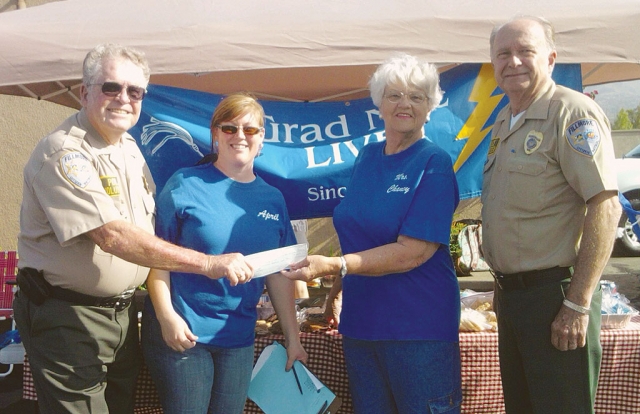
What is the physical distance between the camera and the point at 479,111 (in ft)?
11.5

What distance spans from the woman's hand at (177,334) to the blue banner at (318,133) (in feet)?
4.64

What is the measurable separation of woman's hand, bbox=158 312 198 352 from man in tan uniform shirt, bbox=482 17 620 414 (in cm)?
122

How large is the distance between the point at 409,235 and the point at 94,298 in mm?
1202

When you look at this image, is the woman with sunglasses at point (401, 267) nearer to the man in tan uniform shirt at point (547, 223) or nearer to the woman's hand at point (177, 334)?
the man in tan uniform shirt at point (547, 223)

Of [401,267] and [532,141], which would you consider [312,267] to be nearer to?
[401,267]

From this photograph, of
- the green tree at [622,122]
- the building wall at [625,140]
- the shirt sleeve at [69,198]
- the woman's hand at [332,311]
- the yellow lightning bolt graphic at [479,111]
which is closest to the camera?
the shirt sleeve at [69,198]

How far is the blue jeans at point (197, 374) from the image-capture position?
220cm

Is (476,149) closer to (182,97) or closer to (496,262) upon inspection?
(496,262)

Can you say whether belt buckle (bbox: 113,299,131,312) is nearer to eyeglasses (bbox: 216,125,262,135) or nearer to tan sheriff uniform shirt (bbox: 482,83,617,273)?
eyeglasses (bbox: 216,125,262,135)

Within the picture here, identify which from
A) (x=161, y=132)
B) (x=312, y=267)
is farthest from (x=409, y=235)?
(x=161, y=132)

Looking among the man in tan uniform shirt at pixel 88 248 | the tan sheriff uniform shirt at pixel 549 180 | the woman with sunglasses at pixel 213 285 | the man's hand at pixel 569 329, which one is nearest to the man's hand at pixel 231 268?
the man in tan uniform shirt at pixel 88 248

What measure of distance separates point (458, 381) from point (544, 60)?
129 cm

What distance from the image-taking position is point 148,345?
7.52 feet

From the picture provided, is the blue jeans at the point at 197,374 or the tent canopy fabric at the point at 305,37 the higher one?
the tent canopy fabric at the point at 305,37
